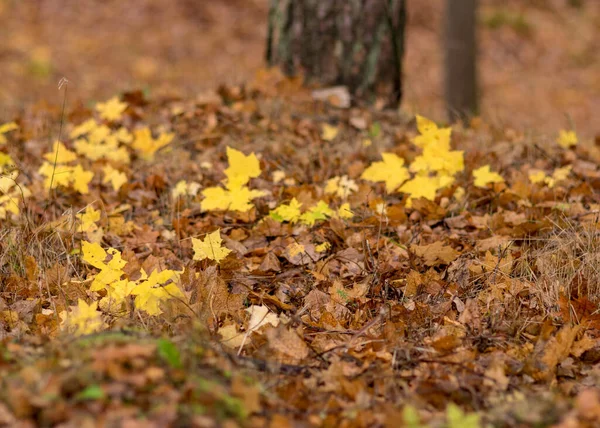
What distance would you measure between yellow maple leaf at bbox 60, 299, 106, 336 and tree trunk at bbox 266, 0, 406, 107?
2657 mm

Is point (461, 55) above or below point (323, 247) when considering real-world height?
above

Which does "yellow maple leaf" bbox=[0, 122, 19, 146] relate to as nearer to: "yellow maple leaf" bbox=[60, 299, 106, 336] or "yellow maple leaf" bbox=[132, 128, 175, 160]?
"yellow maple leaf" bbox=[132, 128, 175, 160]

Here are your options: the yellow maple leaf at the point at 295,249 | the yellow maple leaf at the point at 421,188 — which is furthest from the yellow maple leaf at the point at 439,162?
the yellow maple leaf at the point at 295,249

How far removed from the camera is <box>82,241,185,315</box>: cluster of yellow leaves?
221 centimetres

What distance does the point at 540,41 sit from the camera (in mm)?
12578

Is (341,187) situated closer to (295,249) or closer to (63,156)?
(295,249)

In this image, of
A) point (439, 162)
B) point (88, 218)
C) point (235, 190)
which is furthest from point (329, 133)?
point (88, 218)

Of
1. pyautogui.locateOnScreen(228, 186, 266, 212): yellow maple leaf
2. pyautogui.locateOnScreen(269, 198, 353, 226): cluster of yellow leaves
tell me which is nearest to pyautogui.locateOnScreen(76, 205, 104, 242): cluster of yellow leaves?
pyautogui.locateOnScreen(228, 186, 266, 212): yellow maple leaf

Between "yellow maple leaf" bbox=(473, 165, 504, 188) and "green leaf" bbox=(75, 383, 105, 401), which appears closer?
"green leaf" bbox=(75, 383, 105, 401)

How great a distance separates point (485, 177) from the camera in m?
3.11

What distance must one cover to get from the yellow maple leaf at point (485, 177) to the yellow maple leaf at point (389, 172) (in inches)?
13.2

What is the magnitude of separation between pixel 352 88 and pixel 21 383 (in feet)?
10.6

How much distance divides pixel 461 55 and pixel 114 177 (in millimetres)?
4966

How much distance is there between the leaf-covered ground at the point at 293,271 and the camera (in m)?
1.58
